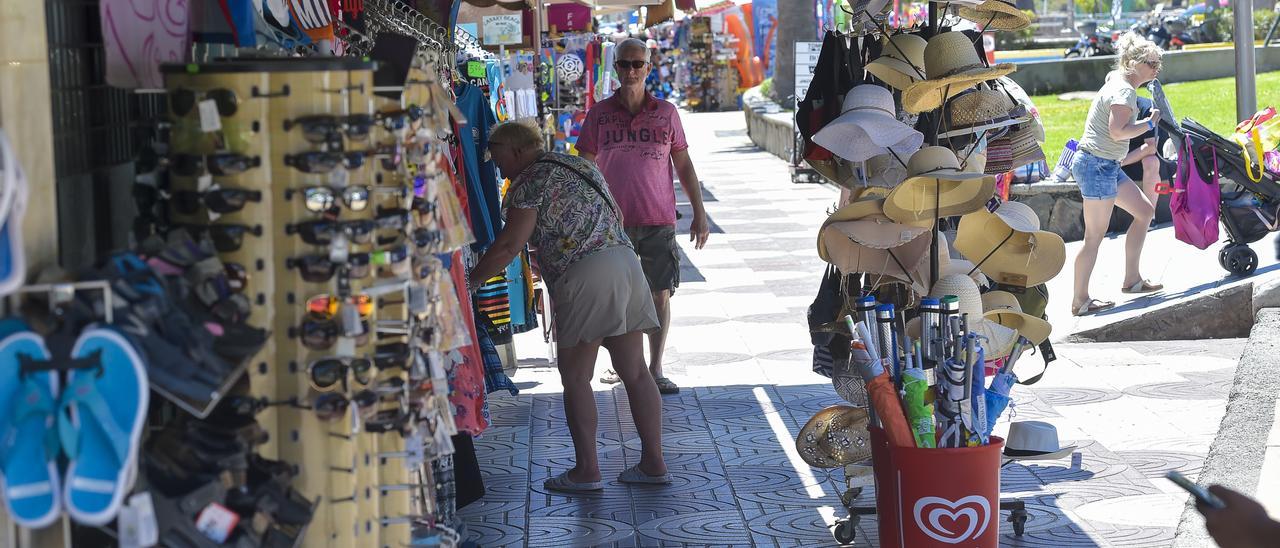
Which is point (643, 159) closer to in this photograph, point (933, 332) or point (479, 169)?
point (479, 169)

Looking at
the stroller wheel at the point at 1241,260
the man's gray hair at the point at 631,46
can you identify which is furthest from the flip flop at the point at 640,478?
the stroller wheel at the point at 1241,260

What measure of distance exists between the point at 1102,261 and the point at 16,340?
9.01m

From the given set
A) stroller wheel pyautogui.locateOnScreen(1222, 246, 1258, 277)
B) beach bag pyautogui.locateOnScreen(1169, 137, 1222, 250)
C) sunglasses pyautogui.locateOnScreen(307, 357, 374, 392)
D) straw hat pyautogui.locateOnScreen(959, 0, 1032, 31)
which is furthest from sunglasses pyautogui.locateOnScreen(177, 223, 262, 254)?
beach bag pyautogui.locateOnScreen(1169, 137, 1222, 250)

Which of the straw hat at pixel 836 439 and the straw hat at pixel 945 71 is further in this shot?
the straw hat at pixel 836 439

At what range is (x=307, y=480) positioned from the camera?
243 centimetres

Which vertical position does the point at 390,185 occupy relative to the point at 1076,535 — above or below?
above

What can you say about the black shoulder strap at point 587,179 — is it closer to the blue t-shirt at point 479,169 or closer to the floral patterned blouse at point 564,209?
the floral patterned blouse at point 564,209

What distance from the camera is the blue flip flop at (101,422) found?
6.01 feet

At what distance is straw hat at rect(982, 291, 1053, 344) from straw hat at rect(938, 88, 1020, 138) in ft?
1.96

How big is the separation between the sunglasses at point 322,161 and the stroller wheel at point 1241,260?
7410mm

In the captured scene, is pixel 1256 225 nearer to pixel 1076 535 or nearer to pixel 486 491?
pixel 1076 535

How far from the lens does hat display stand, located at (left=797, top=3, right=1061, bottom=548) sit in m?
3.94

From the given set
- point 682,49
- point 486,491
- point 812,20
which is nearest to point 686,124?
point 682,49

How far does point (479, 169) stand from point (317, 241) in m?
3.49
